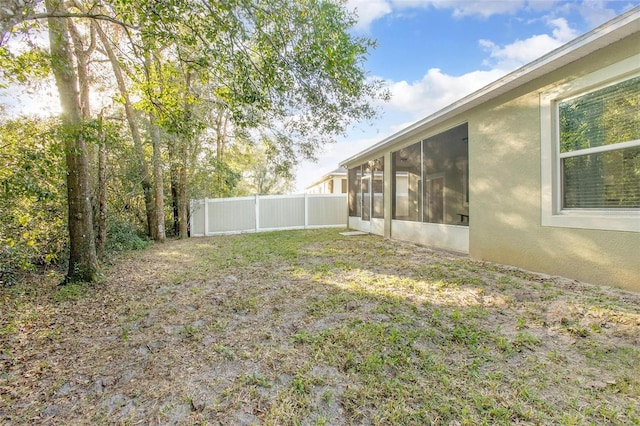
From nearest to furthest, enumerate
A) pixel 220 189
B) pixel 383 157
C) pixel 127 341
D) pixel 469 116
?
pixel 127 341 → pixel 469 116 → pixel 383 157 → pixel 220 189

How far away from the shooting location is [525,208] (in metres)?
4.41

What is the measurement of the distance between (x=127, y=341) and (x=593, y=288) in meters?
4.98

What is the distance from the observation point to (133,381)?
2021 millimetres

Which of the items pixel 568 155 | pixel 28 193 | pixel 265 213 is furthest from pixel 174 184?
pixel 568 155

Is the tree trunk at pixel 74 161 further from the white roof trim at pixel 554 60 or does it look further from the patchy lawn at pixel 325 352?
the white roof trim at pixel 554 60

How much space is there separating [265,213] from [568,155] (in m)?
10.4

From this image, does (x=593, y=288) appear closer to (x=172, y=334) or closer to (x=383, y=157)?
(x=172, y=334)

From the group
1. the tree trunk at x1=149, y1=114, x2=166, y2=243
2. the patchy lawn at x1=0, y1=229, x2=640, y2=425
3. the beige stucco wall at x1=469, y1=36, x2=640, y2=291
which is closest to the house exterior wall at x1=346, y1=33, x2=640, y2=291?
the beige stucco wall at x1=469, y1=36, x2=640, y2=291

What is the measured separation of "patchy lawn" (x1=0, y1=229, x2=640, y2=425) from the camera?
170 cm

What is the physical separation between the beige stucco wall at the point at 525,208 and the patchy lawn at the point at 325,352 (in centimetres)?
30

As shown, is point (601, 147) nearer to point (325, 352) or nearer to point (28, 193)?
point (325, 352)

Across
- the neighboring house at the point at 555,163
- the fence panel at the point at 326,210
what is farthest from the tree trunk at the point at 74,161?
the fence panel at the point at 326,210

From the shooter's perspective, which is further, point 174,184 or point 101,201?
point 174,184

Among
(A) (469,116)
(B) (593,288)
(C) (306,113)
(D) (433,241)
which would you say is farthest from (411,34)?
(B) (593,288)
